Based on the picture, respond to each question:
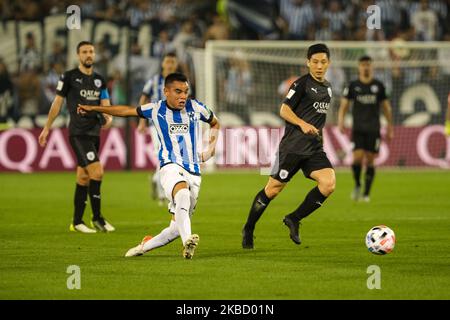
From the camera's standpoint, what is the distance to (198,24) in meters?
26.7

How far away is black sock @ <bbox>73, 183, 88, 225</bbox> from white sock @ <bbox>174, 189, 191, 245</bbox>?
324 cm

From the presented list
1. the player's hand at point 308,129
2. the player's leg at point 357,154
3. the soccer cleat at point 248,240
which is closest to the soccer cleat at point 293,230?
the soccer cleat at point 248,240

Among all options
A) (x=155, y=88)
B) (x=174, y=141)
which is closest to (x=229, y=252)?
(x=174, y=141)

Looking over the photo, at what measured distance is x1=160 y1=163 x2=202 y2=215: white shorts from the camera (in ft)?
32.0

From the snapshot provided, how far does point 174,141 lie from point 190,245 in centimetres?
110

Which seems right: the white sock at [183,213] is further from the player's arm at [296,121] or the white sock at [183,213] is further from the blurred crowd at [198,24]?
the blurred crowd at [198,24]

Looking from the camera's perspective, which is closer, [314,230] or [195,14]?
[314,230]

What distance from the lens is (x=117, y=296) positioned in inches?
302

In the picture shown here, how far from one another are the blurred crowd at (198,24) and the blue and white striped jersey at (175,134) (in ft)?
47.3

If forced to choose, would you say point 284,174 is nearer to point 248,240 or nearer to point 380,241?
point 248,240

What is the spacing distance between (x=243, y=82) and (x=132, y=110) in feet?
49.9

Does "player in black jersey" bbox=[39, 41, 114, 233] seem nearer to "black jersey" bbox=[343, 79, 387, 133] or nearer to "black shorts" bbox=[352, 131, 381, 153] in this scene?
"black jersey" bbox=[343, 79, 387, 133]
